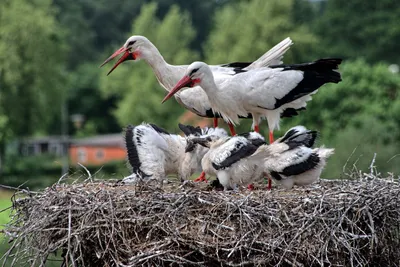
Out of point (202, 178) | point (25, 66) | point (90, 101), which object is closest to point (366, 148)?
point (202, 178)

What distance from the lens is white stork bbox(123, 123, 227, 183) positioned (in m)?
8.25

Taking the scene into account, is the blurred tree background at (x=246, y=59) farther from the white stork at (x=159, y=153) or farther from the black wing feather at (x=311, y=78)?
the white stork at (x=159, y=153)

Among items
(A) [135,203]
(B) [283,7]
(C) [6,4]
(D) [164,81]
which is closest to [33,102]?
(C) [6,4]

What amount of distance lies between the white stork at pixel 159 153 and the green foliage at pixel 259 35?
74.7ft

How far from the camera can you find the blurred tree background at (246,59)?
28000 millimetres

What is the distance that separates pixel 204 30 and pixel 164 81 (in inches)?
2173

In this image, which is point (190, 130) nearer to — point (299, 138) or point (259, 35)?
point (299, 138)

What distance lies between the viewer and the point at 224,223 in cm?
681

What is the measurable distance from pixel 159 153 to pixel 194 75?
2.66 ft

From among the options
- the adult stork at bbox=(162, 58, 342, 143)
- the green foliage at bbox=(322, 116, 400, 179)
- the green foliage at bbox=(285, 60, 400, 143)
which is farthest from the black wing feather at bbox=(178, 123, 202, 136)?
the green foliage at bbox=(285, 60, 400, 143)

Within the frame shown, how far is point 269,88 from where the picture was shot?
8898 millimetres

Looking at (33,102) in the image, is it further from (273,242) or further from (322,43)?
(273,242)

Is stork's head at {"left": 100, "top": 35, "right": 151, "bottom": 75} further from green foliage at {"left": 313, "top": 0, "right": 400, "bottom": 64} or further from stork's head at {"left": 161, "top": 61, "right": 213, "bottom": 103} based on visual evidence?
green foliage at {"left": 313, "top": 0, "right": 400, "bottom": 64}

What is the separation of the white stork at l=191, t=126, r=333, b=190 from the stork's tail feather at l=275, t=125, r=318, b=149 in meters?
0.05
